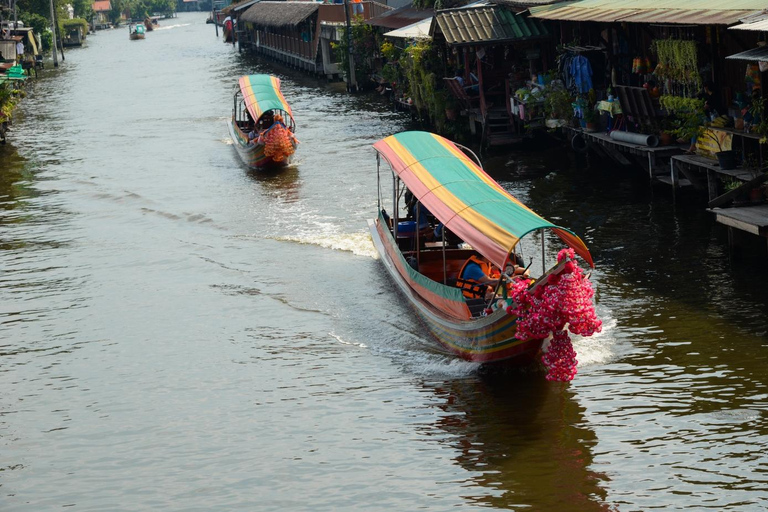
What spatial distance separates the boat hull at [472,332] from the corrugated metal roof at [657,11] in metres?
6.89

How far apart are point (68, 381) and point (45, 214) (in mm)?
12109

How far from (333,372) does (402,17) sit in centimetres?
2983

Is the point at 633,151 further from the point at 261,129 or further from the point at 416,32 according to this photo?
the point at 416,32

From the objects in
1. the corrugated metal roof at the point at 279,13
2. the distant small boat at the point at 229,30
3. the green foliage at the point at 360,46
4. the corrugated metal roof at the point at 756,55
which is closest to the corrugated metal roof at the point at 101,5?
the distant small boat at the point at 229,30

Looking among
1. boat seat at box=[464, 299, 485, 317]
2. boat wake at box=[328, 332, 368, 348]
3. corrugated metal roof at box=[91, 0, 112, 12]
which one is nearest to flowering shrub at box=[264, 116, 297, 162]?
boat wake at box=[328, 332, 368, 348]

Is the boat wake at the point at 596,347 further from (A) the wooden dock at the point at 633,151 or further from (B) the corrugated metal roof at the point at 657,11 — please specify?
(A) the wooden dock at the point at 633,151

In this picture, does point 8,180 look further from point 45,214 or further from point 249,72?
point 249,72

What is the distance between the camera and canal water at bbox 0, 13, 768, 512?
1147 centimetres

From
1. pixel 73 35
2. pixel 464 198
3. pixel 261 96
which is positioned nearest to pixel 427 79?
pixel 261 96

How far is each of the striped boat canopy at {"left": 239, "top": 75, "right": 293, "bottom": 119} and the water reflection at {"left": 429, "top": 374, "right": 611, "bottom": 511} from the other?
18.8m

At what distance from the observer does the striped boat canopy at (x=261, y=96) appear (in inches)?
1234

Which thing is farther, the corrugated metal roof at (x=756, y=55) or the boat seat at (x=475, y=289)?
the corrugated metal roof at (x=756, y=55)

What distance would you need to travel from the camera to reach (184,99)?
49438 mm

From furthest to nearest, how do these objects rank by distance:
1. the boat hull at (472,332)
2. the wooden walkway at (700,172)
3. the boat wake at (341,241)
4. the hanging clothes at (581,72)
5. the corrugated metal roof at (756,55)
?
the hanging clothes at (581,72) → the boat wake at (341,241) → the wooden walkway at (700,172) → the corrugated metal roof at (756,55) → the boat hull at (472,332)
